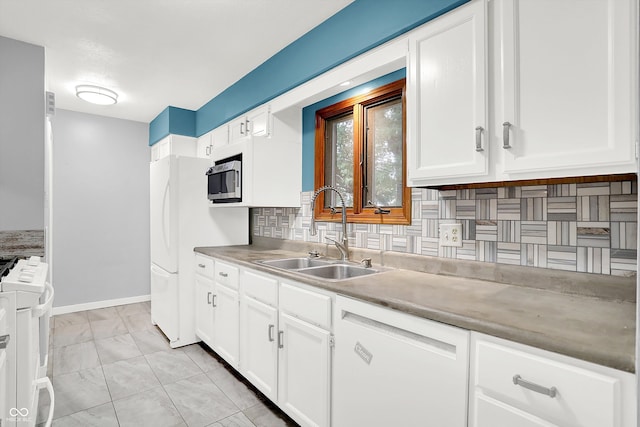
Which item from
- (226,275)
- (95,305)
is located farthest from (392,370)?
(95,305)

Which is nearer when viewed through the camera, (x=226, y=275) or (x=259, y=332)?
(x=259, y=332)

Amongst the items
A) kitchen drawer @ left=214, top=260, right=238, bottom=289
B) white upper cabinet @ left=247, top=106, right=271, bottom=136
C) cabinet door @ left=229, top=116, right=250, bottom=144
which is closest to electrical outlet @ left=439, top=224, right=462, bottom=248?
kitchen drawer @ left=214, top=260, right=238, bottom=289

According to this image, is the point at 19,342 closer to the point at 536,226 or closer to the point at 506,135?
the point at 506,135

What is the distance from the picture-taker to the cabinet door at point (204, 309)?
274 centimetres

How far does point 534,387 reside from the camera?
35.0 inches

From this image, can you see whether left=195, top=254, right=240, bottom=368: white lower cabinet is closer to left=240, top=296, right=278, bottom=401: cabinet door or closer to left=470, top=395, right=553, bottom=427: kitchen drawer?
left=240, top=296, right=278, bottom=401: cabinet door

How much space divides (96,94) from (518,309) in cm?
388

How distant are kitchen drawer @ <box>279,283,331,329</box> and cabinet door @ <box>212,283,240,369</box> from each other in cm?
63

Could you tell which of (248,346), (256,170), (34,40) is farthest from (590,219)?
(34,40)

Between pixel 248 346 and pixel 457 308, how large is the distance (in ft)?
4.95

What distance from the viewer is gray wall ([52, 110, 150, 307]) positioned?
3.99m

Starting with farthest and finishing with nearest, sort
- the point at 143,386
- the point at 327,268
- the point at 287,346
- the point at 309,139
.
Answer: the point at 309,139 < the point at 143,386 < the point at 327,268 < the point at 287,346

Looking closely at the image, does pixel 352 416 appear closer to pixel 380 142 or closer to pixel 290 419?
pixel 290 419

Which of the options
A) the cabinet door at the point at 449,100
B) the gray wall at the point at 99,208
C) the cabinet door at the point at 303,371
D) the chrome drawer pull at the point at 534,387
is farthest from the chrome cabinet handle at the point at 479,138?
the gray wall at the point at 99,208
